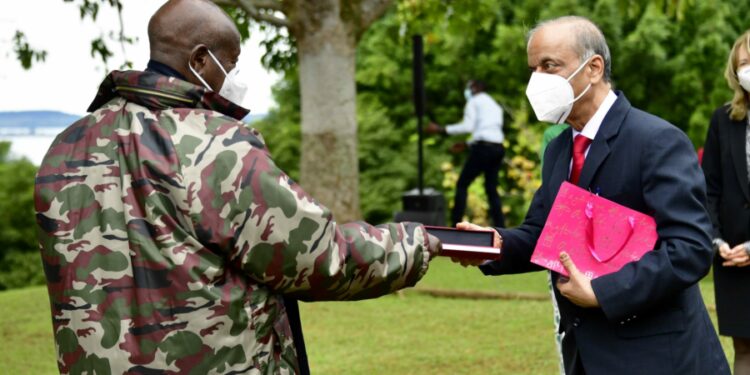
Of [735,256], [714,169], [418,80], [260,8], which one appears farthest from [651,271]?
[418,80]

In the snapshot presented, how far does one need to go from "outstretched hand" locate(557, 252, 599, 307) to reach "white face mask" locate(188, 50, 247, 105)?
3.52 feet

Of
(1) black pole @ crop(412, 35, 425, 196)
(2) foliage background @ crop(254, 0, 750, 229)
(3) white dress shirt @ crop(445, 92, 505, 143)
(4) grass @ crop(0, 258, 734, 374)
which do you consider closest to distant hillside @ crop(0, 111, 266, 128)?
(4) grass @ crop(0, 258, 734, 374)

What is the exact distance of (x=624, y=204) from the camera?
3.44 metres

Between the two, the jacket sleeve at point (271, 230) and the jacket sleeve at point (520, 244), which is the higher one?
the jacket sleeve at point (271, 230)

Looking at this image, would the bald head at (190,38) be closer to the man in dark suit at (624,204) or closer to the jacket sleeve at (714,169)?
the man in dark suit at (624,204)

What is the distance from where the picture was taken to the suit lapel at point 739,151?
5660mm

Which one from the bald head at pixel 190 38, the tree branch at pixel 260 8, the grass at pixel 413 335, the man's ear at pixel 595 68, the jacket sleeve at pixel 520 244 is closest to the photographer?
the bald head at pixel 190 38

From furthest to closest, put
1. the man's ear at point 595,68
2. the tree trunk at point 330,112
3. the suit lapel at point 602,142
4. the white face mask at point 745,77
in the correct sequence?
1. the tree trunk at point 330,112
2. the white face mask at point 745,77
3. the man's ear at point 595,68
4. the suit lapel at point 602,142

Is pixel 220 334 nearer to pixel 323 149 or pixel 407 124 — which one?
pixel 323 149

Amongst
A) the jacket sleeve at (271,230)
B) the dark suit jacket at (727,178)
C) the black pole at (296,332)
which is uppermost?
the jacket sleeve at (271,230)

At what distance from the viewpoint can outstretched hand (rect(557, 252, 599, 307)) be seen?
3359 mm

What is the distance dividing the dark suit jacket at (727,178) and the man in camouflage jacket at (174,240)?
320cm

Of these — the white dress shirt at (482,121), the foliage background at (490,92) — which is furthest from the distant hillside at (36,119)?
the foliage background at (490,92)

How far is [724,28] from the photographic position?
22219mm
